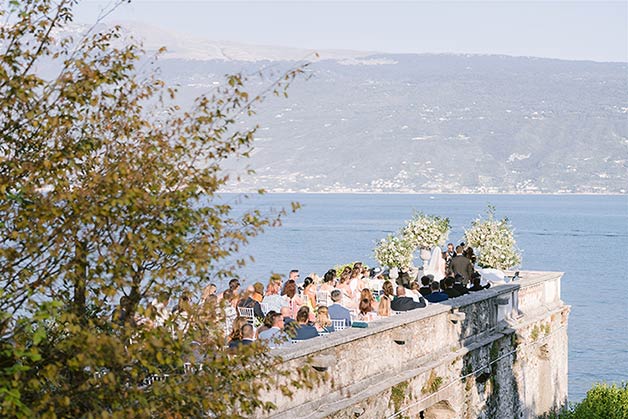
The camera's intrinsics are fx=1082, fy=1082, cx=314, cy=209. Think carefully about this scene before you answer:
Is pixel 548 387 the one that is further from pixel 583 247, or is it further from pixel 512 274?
pixel 583 247

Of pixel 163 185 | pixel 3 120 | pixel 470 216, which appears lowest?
pixel 470 216

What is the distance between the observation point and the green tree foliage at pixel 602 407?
2092 cm

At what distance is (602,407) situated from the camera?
21781mm

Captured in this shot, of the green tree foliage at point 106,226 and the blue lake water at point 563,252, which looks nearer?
the green tree foliage at point 106,226

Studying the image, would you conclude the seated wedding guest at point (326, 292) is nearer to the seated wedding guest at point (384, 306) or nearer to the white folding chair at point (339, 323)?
the seated wedding guest at point (384, 306)

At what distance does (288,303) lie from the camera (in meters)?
14.9

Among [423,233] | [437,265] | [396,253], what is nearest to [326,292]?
[437,265]

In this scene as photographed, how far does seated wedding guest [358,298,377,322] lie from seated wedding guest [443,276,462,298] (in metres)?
2.80

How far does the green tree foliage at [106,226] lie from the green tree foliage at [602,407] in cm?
1509

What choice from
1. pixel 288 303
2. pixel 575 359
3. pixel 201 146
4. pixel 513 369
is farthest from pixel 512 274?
pixel 575 359

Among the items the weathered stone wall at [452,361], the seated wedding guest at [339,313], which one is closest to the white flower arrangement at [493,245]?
the weathered stone wall at [452,361]

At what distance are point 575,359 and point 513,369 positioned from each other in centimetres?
3116

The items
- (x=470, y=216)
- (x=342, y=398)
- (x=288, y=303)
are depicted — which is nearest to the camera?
(x=342, y=398)

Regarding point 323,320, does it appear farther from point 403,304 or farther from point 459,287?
point 459,287
